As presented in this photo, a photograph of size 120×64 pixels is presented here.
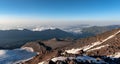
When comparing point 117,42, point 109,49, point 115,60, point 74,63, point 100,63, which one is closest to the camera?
point 74,63

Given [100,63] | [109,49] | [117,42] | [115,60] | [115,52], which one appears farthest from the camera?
[117,42]

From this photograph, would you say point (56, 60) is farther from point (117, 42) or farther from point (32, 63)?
point (117, 42)

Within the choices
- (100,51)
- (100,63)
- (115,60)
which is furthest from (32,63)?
(100,63)

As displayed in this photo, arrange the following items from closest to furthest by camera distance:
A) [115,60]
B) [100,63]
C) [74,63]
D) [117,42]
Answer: [74,63]
[100,63]
[115,60]
[117,42]

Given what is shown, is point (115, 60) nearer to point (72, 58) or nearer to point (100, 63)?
point (100, 63)

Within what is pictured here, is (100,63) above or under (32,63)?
above

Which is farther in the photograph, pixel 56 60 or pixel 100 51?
pixel 100 51

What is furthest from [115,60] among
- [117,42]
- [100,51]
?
[117,42]

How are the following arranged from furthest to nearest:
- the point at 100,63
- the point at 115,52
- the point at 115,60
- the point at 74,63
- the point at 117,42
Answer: the point at 117,42, the point at 115,52, the point at 115,60, the point at 100,63, the point at 74,63

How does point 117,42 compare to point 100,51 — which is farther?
point 117,42
